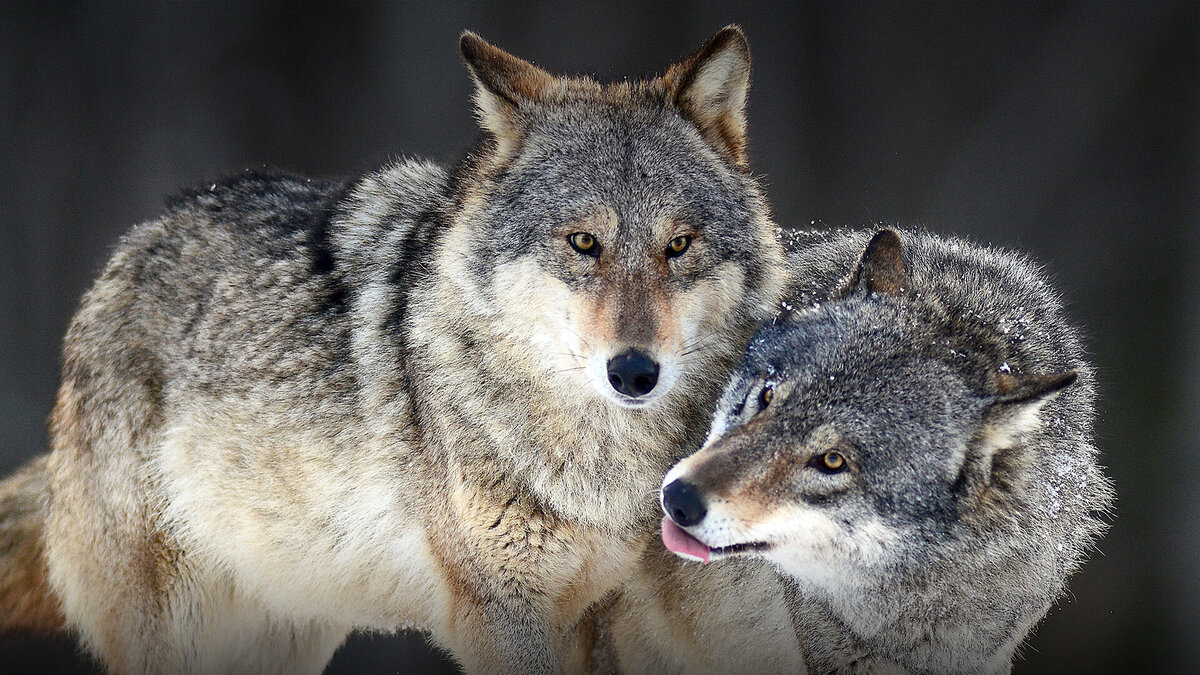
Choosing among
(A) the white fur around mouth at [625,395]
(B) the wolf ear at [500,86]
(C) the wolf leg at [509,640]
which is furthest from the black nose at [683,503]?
(B) the wolf ear at [500,86]

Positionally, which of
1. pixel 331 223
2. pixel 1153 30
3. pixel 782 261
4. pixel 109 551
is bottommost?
pixel 109 551

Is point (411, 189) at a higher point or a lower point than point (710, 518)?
higher

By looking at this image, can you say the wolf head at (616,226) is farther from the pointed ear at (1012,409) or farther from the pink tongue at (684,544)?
the pointed ear at (1012,409)

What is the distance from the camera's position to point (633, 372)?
1.98 meters

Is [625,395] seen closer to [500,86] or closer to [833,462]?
[833,462]

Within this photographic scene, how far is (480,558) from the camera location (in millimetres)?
2430

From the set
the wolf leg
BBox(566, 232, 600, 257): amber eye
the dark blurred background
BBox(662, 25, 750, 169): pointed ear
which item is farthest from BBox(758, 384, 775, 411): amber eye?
the dark blurred background

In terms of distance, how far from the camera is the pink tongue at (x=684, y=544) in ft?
6.68

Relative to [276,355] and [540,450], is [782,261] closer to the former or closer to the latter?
[540,450]

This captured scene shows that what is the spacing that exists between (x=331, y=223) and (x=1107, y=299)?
3475mm

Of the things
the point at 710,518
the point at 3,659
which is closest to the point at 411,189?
the point at 710,518

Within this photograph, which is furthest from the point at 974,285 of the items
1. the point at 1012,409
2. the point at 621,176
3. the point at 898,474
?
the point at 621,176

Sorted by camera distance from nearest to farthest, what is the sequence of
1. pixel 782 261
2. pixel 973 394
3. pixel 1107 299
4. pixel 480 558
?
pixel 973 394 < pixel 480 558 < pixel 782 261 < pixel 1107 299

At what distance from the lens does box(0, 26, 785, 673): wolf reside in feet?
7.43
